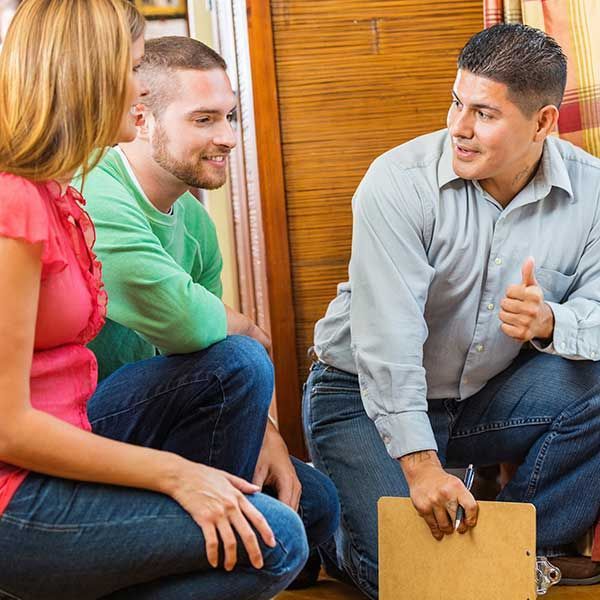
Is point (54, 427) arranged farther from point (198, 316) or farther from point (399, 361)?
point (399, 361)

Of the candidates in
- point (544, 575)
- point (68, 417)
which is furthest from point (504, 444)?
point (68, 417)

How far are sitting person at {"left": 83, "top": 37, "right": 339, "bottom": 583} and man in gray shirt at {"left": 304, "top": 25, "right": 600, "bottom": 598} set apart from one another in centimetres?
17

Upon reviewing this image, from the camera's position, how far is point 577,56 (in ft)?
6.61

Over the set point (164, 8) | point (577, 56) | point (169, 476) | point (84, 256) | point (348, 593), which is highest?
point (164, 8)

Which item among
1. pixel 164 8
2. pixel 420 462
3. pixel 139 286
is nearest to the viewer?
pixel 139 286

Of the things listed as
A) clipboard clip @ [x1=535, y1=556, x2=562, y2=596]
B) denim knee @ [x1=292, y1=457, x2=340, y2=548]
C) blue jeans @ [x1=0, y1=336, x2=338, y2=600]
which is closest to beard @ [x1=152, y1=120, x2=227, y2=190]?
blue jeans @ [x1=0, y1=336, x2=338, y2=600]

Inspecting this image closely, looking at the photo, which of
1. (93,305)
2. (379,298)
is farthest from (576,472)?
(93,305)

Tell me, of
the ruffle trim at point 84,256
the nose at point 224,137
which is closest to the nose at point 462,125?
the nose at point 224,137

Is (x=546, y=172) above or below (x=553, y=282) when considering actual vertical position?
above

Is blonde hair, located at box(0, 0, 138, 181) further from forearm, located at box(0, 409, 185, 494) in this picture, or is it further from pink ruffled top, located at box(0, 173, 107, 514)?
forearm, located at box(0, 409, 185, 494)

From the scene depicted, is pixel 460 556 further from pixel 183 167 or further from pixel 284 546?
pixel 183 167

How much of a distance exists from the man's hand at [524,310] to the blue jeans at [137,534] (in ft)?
1.39

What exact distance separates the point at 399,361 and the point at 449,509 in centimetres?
25

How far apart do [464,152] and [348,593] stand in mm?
745
